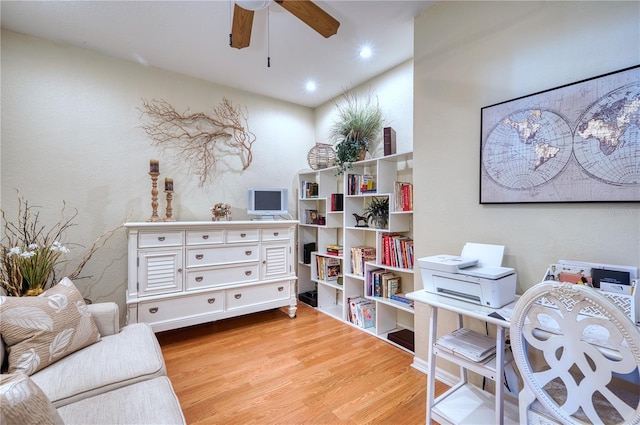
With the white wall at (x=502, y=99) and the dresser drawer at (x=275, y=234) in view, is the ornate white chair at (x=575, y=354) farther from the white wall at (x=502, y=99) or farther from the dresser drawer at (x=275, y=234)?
the dresser drawer at (x=275, y=234)

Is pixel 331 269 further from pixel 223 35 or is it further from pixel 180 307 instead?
pixel 223 35

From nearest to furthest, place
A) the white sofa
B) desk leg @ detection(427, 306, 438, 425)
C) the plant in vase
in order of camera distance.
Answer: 1. the white sofa
2. desk leg @ detection(427, 306, 438, 425)
3. the plant in vase

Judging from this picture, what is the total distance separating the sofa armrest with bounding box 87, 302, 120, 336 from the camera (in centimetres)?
169

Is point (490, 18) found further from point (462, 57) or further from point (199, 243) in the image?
point (199, 243)

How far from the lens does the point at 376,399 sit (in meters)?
1.81

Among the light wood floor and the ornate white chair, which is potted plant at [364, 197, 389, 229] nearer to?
the light wood floor

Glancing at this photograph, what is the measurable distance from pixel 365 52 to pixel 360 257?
198 cm

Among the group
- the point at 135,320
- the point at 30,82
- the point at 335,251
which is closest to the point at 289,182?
the point at 335,251

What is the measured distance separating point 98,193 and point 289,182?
80.8 inches

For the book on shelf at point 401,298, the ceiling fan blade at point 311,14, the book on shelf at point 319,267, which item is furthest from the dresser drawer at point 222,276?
the ceiling fan blade at point 311,14

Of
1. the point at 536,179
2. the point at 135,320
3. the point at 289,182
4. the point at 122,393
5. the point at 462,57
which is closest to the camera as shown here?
the point at 122,393

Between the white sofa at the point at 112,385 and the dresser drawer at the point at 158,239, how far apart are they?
3.27 ft

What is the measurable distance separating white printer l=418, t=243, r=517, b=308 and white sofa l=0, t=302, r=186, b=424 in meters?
1.40

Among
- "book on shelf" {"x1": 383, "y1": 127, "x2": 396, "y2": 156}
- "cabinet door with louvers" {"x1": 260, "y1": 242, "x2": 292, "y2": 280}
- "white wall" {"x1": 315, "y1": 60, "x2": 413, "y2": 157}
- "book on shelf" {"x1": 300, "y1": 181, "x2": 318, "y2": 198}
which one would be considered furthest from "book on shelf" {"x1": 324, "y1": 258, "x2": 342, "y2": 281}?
"book on shelf" {"x1": 383, "y1": 127, "x2": 396, "y2": 156}
